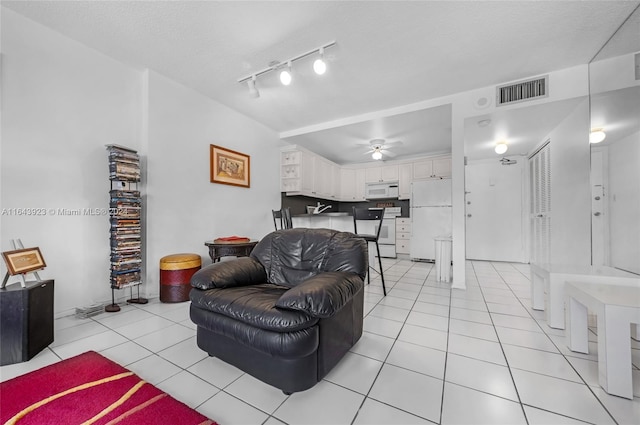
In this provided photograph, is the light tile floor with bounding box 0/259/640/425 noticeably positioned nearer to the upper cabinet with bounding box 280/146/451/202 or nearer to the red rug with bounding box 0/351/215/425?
the red rug with bounding box 0/351/215/425

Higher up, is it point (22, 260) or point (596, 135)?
point (596, 135)

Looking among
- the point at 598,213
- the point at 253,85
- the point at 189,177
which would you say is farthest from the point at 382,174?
the point at 189,177

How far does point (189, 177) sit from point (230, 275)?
207 centimetres

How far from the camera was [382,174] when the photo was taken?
6539 mm

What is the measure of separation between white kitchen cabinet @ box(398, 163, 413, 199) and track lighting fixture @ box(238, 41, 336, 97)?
4.17m

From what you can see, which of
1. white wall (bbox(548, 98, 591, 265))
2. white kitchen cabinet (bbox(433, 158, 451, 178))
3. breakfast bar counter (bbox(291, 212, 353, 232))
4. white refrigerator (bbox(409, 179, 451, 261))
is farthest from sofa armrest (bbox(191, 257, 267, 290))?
white kitchen cabinet (bbox(433, 158, 451, 178))

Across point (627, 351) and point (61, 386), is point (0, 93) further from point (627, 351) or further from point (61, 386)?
point (627, 351)

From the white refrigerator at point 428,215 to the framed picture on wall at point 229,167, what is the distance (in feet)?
11.7

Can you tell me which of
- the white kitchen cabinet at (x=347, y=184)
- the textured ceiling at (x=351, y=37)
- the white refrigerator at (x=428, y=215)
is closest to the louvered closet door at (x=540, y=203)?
the white refrigerator at (x=428, y=215)

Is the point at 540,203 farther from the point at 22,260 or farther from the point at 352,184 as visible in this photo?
the point at 22,260

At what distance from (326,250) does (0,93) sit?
3.01m

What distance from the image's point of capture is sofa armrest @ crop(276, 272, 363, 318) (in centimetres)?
128

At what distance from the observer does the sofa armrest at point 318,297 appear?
128cm

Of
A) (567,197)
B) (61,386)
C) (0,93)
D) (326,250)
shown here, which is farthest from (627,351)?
(0,93)
